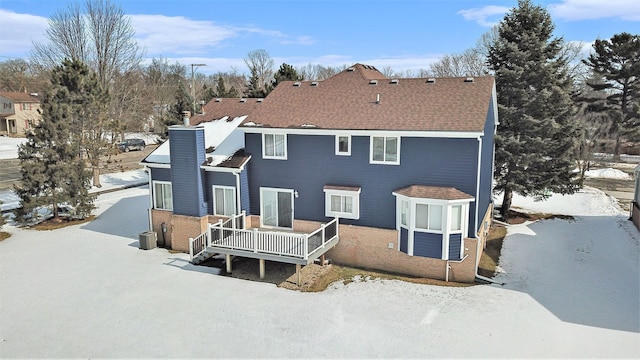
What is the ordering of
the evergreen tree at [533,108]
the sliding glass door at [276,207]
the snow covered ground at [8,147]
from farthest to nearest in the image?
the snow covered ground at [8,147] < the evergreen tree at [533,108] < the sliding glass door at [276,207]

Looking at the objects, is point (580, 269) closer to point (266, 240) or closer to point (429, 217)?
point (429, 217)

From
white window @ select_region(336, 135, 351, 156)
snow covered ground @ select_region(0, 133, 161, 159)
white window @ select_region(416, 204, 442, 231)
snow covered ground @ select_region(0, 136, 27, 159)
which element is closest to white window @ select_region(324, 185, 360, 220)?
white window @ select_region(336, 135, 351, 156)

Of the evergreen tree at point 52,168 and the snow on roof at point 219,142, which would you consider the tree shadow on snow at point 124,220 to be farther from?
the snow on roof at point 219,142

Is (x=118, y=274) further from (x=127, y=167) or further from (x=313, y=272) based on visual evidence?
(x=127, y=167)

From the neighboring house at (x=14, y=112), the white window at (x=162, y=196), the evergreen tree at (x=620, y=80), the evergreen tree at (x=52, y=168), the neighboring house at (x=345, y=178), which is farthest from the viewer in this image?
the neighboring house at (x=14, y=112)

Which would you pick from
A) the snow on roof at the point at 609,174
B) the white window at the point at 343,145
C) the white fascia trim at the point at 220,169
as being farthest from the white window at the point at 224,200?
the snow on roof at the point at 609,174

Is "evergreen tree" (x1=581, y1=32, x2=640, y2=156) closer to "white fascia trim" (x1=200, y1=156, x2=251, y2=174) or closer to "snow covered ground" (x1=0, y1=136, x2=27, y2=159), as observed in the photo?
"white fascia trim" (x1=200, y1=156, x2=251, y2=174)

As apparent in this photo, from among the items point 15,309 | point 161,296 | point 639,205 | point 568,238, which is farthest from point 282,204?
point 639,205
